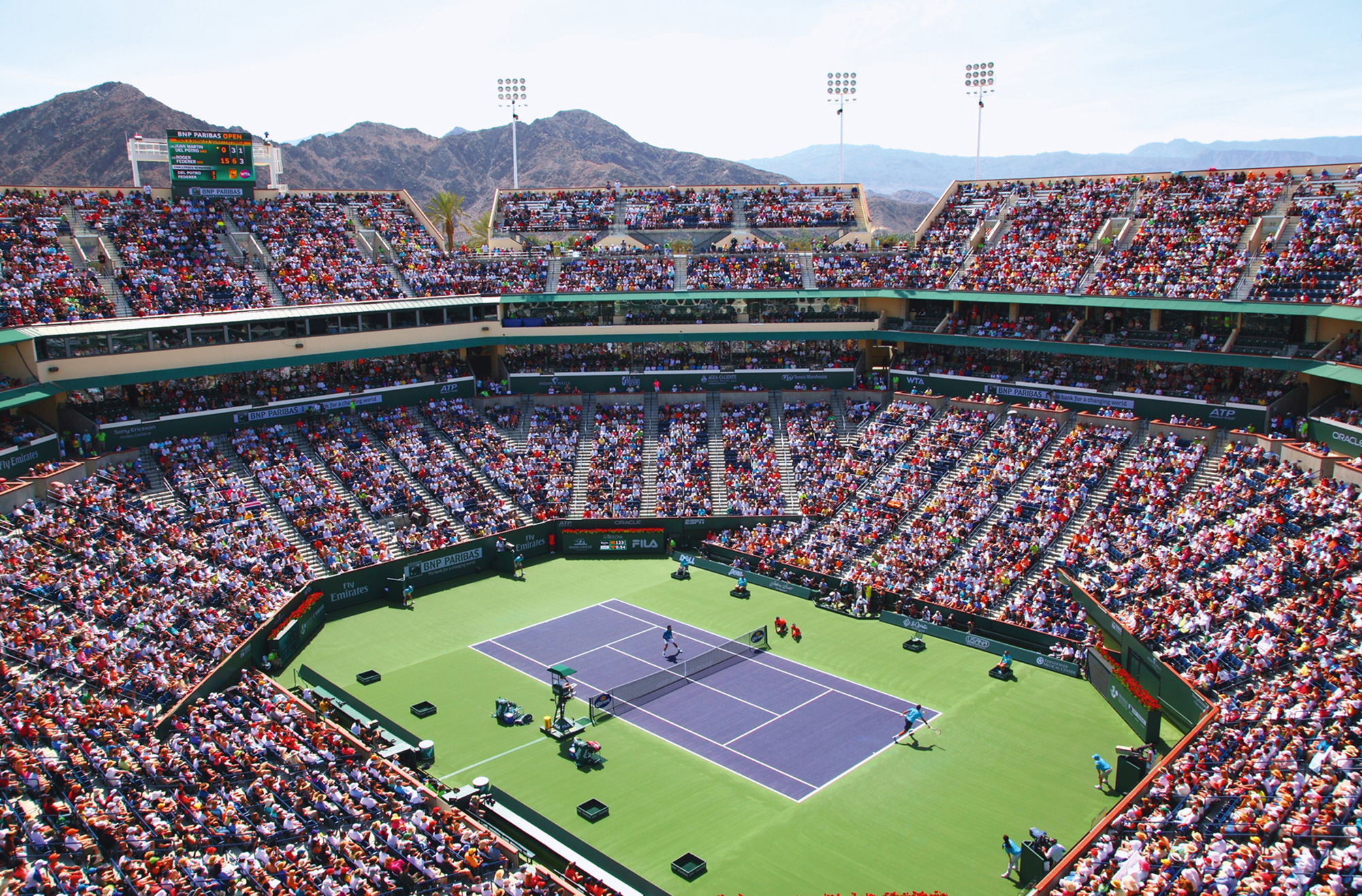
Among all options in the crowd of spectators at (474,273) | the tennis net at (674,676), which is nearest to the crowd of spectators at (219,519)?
the tennis net at (674,676)

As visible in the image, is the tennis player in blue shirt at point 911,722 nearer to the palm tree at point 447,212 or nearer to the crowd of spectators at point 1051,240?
the crowd of spectators at point 1051,240

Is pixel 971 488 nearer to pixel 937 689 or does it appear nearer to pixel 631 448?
pixel 937 689

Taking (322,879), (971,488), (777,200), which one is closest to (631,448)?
(971,488)

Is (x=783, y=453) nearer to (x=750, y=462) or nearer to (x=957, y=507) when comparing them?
(x=750, y=462)

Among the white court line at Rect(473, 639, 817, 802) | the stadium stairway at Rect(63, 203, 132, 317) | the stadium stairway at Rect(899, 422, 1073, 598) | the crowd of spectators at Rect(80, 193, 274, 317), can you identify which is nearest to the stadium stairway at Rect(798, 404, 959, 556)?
the stadium stairway at Rect(899, 422, 1073, 598)

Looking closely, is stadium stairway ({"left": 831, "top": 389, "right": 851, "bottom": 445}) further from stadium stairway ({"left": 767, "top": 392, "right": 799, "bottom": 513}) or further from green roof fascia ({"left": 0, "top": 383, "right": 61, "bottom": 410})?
green roof fascia ({"left": 0, "top": 383, "right": 61, "bottom": 410})

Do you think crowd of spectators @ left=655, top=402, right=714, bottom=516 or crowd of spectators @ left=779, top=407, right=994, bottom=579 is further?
crowd of spectators @ left=655, top=402, right=714, bottom=516
